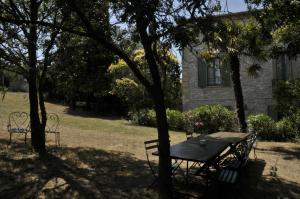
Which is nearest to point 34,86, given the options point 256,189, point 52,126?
point 256,189

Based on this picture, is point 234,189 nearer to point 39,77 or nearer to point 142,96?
point 39,77

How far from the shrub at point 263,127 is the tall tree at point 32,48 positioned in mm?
9784

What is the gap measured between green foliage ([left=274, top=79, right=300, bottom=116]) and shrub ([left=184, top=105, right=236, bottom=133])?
2302 mm

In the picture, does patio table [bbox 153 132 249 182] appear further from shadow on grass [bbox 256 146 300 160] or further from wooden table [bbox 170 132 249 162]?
shadow on grass [bbox 256 146 300 160]

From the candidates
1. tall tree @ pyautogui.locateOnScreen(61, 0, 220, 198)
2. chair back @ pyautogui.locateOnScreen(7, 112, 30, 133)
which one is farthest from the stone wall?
tall tree @ pyautogui.locateOnScreen(61, 0, 220, 198)

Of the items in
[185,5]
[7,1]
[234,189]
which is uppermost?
[7,1]

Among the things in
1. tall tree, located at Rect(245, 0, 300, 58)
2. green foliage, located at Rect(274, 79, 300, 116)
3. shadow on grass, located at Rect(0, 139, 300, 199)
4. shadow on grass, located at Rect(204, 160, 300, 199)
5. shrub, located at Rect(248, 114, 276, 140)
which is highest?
tall tree, located at Rect(245, 0, 300, 58)

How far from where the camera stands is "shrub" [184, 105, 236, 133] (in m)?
18.2

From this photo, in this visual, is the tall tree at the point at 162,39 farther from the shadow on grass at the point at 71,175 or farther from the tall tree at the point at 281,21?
the tall tree at the point at 281,21

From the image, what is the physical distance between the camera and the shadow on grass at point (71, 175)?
689cm

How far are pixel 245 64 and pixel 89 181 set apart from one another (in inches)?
589

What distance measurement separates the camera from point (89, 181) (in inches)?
300

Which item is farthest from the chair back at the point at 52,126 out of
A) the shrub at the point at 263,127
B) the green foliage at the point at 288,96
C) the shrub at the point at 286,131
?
the green foliage at the point at 288,96

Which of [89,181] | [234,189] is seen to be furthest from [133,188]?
[234,189]
